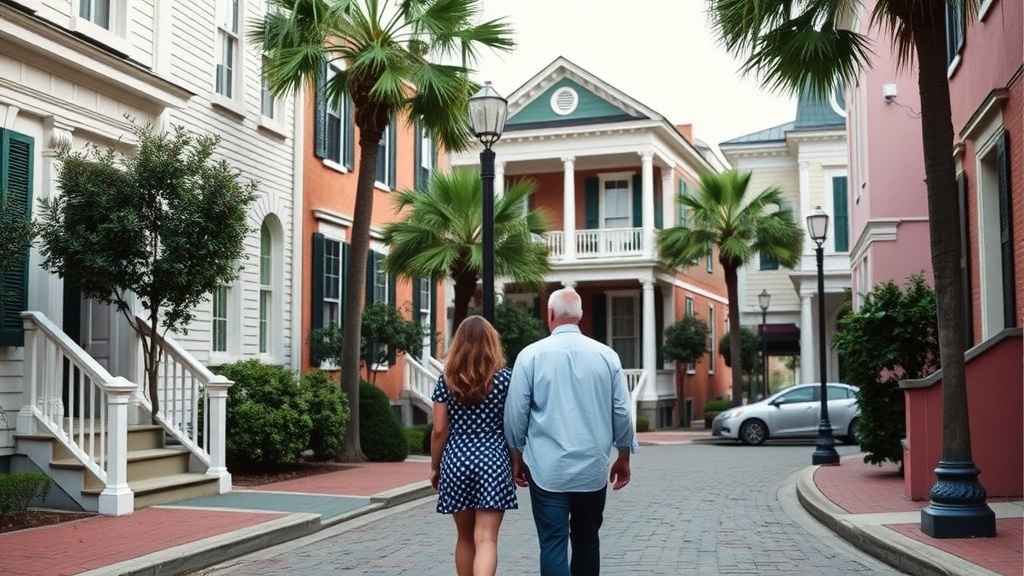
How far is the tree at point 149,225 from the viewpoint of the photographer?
1127 cm

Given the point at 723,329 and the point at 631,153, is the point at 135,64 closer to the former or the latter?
the point at 631,153

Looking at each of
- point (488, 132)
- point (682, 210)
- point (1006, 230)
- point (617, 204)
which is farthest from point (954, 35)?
point (682, 210)

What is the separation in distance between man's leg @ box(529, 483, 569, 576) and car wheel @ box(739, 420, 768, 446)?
20.9 m

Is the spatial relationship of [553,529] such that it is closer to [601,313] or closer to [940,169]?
[940,169]

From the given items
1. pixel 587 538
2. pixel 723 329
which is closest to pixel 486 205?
pixel 587 538

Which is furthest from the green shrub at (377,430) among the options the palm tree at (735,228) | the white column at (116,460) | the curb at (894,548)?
the palm tree at (735,228)

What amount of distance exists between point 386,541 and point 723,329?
3663 cm

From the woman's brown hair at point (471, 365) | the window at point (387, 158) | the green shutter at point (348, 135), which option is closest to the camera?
the woman's brown hair at point (471, 365)

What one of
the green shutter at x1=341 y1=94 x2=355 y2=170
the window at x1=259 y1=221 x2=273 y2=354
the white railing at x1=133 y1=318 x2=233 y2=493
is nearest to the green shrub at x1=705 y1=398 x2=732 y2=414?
the green shutter at x1=341 y1=94 x2=355 y2=170

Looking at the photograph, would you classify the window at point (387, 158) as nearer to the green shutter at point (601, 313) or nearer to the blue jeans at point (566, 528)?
the green shutter at point (601, 313)

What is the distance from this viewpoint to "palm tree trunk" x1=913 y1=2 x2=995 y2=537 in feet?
29.6

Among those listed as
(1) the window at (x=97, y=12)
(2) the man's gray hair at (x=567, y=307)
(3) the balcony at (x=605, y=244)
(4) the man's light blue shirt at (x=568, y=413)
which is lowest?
(4) the man's light blue shirt at (x=568, y=413)

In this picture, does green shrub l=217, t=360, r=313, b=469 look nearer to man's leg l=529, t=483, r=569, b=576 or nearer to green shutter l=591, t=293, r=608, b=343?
man's leg l=529, t=483, r=569, b=576

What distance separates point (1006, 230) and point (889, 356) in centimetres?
240
